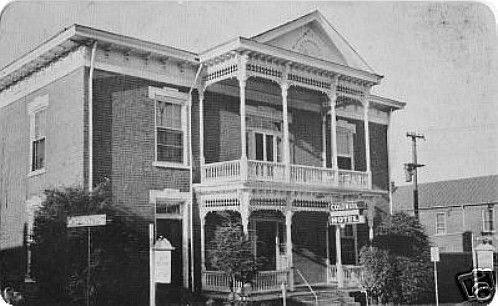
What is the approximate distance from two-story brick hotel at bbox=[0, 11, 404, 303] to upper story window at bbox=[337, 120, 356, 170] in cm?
4

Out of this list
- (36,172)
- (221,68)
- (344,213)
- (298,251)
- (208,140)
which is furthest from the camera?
(298,251)

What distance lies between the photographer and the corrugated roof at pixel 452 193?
1684 cm

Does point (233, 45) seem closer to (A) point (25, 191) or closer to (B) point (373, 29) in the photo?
(B) point (373, 29)

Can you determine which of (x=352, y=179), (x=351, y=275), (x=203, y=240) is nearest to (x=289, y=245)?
(x=203, y=240)

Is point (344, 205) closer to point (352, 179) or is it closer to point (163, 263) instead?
point (352, 179)

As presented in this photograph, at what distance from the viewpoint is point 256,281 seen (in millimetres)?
16391

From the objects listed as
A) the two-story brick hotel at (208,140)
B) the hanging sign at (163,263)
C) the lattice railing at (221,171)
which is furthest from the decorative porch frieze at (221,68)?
the hanging sign at (163,263)

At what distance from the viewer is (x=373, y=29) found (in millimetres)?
14836

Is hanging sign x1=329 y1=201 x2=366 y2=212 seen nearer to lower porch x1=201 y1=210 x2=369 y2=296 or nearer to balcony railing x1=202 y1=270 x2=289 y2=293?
lower porch x1=201 y1=210 x2=369 y2=296

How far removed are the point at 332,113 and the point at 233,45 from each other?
395cm

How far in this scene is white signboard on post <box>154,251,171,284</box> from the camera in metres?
12.3

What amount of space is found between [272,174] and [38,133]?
5746mm

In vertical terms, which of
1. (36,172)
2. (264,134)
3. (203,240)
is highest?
(264,134)

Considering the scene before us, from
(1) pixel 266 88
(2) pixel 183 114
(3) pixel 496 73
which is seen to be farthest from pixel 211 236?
(3) pixel 496 73
